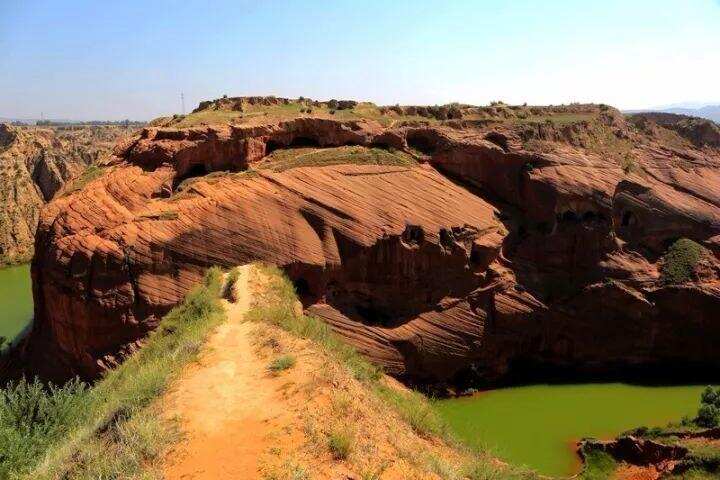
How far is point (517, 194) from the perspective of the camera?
20.1 m

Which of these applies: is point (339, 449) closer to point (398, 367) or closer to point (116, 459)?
point (116, 459)

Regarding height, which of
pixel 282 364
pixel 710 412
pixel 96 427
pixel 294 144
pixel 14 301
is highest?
pixel 294 144

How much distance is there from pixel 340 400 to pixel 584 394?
1350cm

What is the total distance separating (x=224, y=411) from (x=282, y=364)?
146cm

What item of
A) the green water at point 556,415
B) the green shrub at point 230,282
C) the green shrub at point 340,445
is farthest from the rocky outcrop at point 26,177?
the green shrub at point 340,445

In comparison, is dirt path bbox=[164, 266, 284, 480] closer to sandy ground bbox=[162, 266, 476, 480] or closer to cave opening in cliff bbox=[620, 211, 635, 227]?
sandy ground bbox=[162, 266, 476, 480]

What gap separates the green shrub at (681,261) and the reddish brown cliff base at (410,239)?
29cm

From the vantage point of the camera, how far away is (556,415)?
16.9 m

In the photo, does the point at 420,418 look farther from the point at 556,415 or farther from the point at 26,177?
the point at 26,177

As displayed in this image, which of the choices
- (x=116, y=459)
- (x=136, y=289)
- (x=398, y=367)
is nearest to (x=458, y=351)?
(x=398, y=367)

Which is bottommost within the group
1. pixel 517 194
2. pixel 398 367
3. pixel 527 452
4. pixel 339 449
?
pixel 527 452

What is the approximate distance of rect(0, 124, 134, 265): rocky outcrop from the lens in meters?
43.3

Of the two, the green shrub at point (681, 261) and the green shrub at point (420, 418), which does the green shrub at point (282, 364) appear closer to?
the green shrub at point (420, 418)

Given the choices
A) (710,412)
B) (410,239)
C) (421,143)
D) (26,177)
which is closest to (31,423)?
(410,239)
